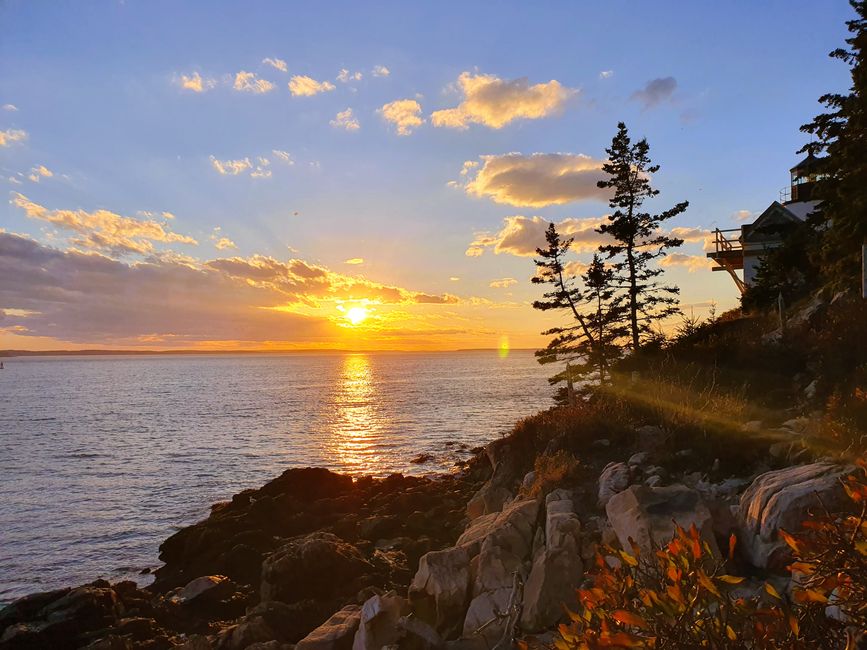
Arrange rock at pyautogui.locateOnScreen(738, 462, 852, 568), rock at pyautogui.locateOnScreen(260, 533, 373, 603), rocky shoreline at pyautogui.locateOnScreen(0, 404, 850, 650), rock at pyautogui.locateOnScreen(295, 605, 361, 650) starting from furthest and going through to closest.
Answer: rock at pyautogui.locateOnScreen(260, 533, 373, 603)
rock at pyautogui.locateOnScreen(295, 605, 361, 650)
rocky shoreline at pyautogui.locateOnScreen(0, 404, 850, 650)
rock at pyautogui.locateOnScreen(738, 462, 852, 568)

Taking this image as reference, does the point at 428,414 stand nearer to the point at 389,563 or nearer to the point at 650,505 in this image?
the point at 389,563

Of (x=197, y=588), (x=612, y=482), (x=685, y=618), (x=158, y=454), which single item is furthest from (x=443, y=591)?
(x=158, y=454)

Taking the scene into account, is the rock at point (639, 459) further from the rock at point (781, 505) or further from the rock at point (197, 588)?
the rock at point (197, 588)

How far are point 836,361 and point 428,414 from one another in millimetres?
43938

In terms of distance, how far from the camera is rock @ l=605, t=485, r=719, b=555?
7.00 meters

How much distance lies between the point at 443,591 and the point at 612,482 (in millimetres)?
3643

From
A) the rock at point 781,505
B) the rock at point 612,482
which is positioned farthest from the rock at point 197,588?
the rock at point 781,505

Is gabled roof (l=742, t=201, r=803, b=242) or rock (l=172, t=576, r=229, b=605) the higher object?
gabled roof (l=742, t=201, r=803, b=242)

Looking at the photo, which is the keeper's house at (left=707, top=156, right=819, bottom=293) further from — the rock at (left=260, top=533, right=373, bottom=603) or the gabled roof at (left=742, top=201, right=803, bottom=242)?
the rock at (left=260, top=533, right=373, bottom=603)

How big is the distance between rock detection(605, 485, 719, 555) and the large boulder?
2.61ft

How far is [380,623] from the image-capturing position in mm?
8070

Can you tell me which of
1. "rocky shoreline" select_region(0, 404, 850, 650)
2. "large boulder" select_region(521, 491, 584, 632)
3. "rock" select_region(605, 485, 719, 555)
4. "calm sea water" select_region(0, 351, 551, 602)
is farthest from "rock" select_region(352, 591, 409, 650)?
"calm sea water" select_region(0, 351, 551, 602)

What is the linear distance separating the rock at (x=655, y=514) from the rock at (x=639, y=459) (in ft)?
10.2

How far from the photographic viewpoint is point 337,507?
21.4m
